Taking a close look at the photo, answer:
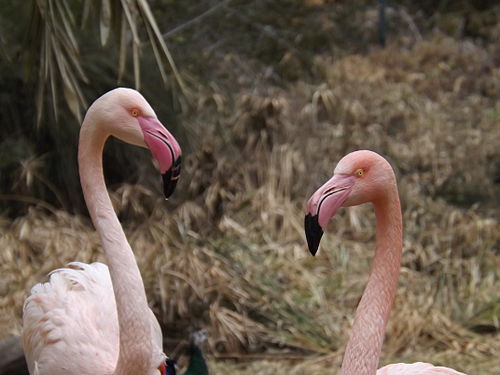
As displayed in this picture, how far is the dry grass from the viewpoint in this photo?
18.6 ft

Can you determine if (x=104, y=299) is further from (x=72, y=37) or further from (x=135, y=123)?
(x=72, y=37)

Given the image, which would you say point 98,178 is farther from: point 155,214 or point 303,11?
point 303,11

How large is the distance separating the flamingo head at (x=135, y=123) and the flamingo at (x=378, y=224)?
669mm

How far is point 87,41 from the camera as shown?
698 cm

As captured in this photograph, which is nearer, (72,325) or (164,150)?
(164,150)

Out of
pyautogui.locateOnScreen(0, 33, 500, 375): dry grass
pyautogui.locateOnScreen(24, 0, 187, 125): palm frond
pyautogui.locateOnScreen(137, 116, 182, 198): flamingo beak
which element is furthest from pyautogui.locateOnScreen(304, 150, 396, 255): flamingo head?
pyautogui.locateOnScreen(0, 33, 500, 375): dry grass

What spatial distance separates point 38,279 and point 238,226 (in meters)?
1.50

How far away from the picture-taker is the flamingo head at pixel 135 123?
336cm

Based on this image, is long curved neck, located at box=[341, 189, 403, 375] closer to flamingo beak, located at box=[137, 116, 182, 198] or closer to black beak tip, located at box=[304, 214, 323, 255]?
black beak tip, located at box=[304, 214, 323, 255]

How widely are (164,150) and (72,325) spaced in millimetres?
1020

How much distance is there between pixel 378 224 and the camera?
126 inches

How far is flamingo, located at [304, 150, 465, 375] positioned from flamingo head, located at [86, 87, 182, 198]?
2.20 ft

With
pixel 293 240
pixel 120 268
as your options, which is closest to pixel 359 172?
pixel 120 268

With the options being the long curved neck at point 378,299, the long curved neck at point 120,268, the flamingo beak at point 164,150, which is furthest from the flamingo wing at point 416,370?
the flamingo beak at point 164,150
